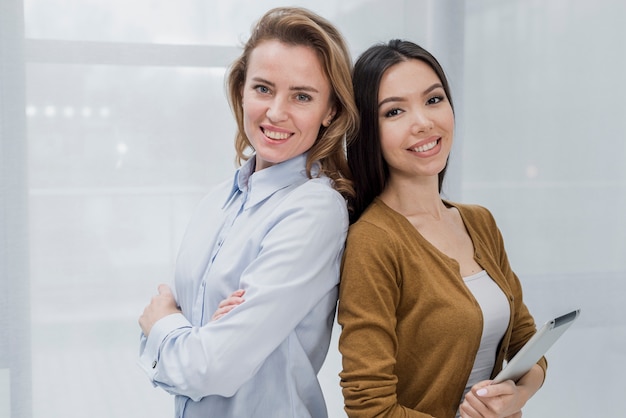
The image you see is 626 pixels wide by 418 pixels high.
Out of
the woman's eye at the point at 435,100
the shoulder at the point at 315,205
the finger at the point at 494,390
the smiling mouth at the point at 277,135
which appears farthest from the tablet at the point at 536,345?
the smiling mouth at the point at 277,135

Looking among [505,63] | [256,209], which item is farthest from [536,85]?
[256,209]

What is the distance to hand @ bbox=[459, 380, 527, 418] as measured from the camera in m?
1.44

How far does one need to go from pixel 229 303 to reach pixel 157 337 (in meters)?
0.19

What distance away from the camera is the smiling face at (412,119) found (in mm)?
1544

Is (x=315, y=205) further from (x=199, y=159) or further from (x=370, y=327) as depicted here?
(x=199, y=159)

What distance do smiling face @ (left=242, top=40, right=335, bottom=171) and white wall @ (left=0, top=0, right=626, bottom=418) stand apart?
1286 mm

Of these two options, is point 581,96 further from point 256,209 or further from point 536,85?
point 256,209

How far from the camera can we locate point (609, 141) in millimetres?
3133

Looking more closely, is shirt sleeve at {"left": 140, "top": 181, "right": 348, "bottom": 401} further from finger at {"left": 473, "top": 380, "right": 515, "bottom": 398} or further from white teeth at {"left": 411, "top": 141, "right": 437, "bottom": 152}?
finger at {"left": 473, "top": 380, "right": 515, "bottom": 398}

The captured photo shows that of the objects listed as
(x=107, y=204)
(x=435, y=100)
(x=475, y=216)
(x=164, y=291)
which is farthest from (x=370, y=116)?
(x=107, y=204)

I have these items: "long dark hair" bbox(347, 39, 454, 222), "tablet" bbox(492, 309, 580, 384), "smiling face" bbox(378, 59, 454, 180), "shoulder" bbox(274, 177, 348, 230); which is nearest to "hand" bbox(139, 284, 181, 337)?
"shoulder" bbox(274, 177, 348, 230)

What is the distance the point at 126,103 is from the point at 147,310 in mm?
1354

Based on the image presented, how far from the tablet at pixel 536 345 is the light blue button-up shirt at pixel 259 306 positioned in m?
0.38

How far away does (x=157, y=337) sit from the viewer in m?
1.48
